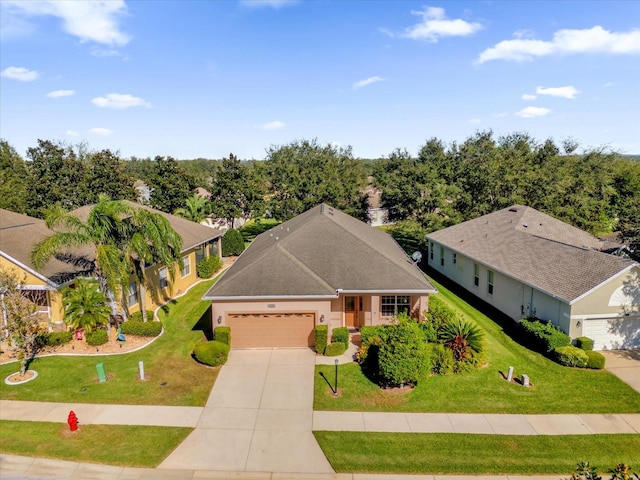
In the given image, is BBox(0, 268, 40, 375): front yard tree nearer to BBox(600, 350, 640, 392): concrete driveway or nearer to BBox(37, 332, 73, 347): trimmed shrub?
BBox(37, 332, 73, 347): trimmed shrub

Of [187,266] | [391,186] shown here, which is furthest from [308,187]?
[187,266]

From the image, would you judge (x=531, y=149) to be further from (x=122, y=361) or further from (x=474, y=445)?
(x=122, y=361)

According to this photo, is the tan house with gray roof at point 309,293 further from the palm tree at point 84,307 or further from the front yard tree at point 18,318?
the front yard tree at point 18,318

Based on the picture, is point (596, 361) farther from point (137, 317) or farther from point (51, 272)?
point (51, 272)

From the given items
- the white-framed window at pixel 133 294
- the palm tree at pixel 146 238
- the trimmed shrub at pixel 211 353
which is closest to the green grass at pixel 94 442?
the trimmed shrub at pixel 211 353

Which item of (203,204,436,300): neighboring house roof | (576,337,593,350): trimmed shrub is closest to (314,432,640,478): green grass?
(576,337,593,350): trimmed shrub

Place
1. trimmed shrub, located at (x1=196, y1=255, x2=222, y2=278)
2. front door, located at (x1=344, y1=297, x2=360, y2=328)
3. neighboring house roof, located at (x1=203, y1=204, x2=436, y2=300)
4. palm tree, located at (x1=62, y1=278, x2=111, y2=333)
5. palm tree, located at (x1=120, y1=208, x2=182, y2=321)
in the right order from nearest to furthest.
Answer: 1. palm tree, located at (x1=62, y1=278, x2=111, y2=333)
2. neighboring house roof, located at (x1=203, y1=204, x2=436, y2=300)
3. palm tree, located at (x1=120, y1=208, x2=182, y2=321)
4. front door, located at (x1=344, y1=297, x2=360, y2=328)
5. trimmed shrub, located at (x1=196, y1=255, x2=222, y2=278)
